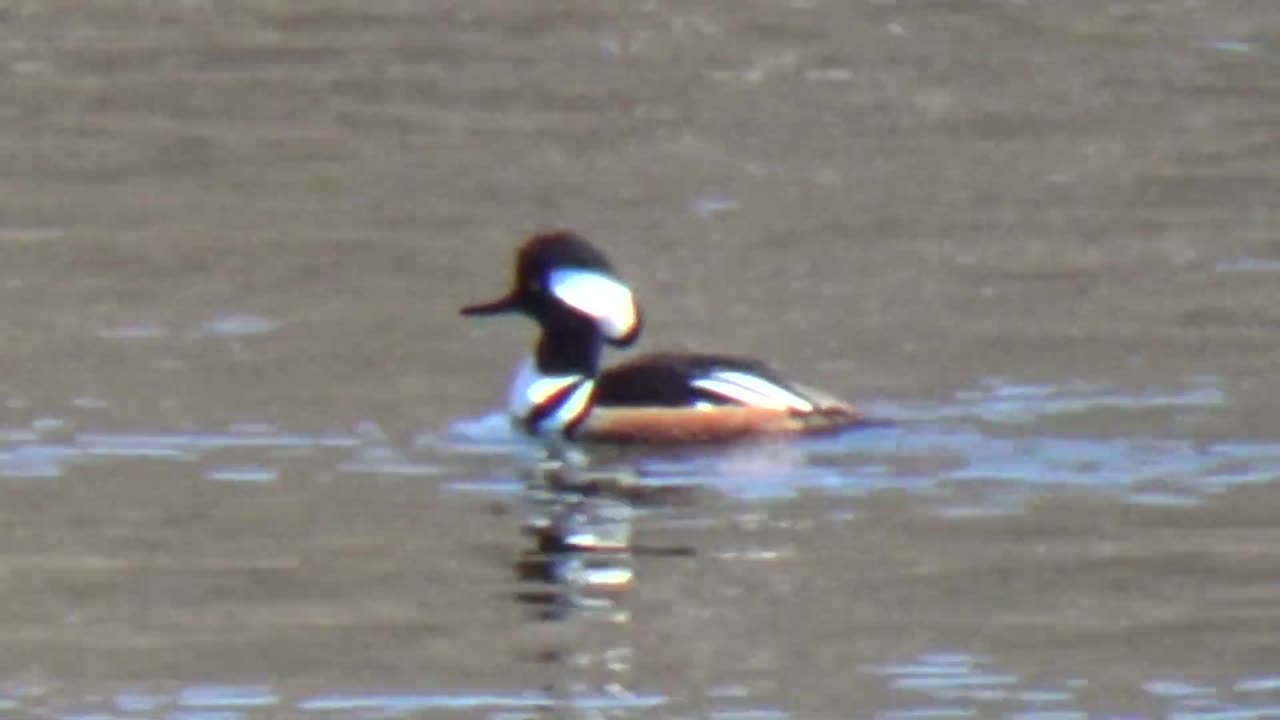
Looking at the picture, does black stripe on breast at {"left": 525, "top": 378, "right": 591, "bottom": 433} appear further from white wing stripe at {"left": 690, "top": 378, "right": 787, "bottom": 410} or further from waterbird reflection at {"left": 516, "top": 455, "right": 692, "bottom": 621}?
white wing stripe at {"left": 690, "top": 378, "right": 787, "bottom": 410}

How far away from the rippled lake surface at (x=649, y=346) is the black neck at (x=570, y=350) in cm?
39

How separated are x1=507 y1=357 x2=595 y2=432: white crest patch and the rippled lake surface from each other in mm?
156

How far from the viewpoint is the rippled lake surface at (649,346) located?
1027 cm

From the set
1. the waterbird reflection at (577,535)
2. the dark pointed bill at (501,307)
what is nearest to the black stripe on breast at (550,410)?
the waterbird reflection at (577,535)

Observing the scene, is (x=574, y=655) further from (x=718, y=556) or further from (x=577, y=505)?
(x=577, y=505)

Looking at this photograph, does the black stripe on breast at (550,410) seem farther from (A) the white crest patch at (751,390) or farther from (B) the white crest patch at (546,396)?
(A) the white crest patch at (751,390)

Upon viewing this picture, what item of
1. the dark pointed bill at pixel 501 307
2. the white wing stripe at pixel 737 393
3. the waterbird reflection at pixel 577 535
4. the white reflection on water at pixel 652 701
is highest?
the dark pointed bill at pixel 501 307

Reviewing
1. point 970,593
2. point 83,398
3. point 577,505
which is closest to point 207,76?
point 83,398

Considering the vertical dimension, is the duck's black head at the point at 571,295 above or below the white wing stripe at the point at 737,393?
above

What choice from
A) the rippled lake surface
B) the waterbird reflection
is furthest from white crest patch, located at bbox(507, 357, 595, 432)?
the waterbird reflection

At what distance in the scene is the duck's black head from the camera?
1458 centimetres

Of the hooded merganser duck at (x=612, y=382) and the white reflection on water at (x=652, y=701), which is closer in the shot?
the white reflection on water at (x=652, y=701)

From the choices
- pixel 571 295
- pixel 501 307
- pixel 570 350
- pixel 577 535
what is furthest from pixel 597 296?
pixel 577 535

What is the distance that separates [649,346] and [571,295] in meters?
2.01
